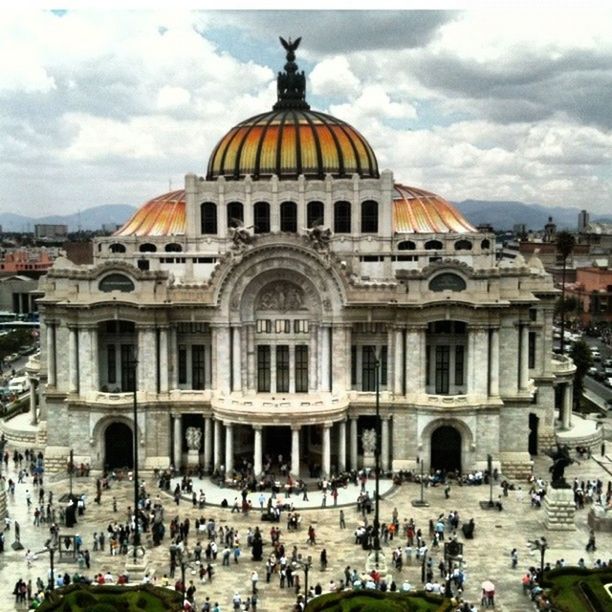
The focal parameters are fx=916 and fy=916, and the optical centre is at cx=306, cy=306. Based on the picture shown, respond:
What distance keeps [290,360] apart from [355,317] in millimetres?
6038

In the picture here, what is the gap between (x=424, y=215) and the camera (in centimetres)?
7719

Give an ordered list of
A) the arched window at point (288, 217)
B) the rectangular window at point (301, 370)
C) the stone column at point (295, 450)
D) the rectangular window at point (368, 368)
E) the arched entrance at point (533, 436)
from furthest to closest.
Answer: the arched window at point (288, 217), the arched entrance at point (533, 436), the rectangular window at point (301, 370), the rectangular window at point (368, 368), the stone column at point (295, 450)

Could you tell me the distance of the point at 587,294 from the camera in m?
156

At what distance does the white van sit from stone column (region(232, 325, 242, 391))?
4405 cm

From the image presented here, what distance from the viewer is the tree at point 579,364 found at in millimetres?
93438

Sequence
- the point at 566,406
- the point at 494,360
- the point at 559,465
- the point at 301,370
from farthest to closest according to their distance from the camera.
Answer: the point at 566,406
the point at 301,370
the point at 494,360
the point at 559,465

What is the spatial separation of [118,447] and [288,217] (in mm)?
22833

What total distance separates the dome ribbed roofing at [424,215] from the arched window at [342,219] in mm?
4067

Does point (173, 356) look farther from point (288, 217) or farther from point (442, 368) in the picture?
point (442, 368)

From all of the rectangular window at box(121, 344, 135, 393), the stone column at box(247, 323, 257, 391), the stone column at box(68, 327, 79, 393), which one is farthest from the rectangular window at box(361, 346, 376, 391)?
the stone column at box(68, 327, 79, 393)

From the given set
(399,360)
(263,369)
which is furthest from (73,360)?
(399,360)

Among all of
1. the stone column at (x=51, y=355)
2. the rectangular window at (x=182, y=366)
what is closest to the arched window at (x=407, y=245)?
the rectangular window at (x=182, y=366)

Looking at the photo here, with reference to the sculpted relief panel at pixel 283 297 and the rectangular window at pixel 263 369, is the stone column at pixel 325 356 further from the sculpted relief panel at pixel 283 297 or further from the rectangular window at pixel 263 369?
the rectangular window at pixel 263 369

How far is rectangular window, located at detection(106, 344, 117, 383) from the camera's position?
70.2 m
